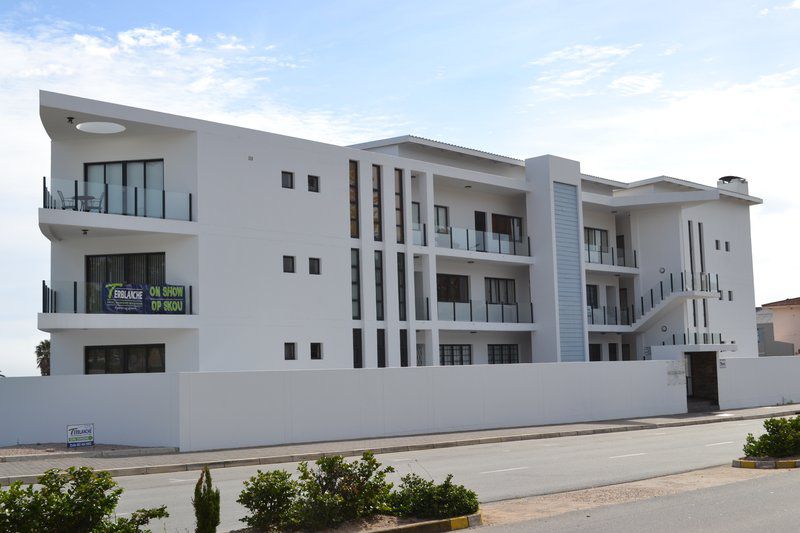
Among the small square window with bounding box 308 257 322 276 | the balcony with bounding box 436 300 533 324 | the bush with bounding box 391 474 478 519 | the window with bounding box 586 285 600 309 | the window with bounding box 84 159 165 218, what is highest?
the window with bounding box 84 159 165 218

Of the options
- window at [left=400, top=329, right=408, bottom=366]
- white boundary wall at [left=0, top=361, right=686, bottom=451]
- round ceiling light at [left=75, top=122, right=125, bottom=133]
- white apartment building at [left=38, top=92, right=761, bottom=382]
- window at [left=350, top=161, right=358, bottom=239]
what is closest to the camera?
white boundary wall at [left=0, top=361, right=686, bottom=451]

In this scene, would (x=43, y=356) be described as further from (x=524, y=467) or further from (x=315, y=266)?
(x=524, y=467)

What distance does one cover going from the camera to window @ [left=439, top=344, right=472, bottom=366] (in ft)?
127

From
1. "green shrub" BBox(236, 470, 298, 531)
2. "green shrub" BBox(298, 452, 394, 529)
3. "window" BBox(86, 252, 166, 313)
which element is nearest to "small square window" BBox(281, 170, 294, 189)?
"window" BBox(86, 252, 166, 313)

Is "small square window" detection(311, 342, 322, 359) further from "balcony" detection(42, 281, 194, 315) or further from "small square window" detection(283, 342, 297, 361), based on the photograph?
"balcony" detection(42, 281, 194, 315)

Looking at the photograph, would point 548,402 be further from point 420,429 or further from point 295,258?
point 295,258

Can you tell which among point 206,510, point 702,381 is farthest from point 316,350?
point 206,510

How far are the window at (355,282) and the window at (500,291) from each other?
350 inches

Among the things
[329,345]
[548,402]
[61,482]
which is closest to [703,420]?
[548,402]

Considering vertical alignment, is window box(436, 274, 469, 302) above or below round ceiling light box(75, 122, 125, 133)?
below

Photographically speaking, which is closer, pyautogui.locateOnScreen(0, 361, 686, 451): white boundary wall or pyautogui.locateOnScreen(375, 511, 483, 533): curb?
pyautogui.locateOnScreen(375, 511, 483, 533): curb

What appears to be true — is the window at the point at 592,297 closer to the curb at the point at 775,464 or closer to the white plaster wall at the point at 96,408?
the white plaster wall at the point at 96,408

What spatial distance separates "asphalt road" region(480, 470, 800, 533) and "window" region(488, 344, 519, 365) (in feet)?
90.7

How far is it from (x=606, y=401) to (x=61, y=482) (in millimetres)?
26341
